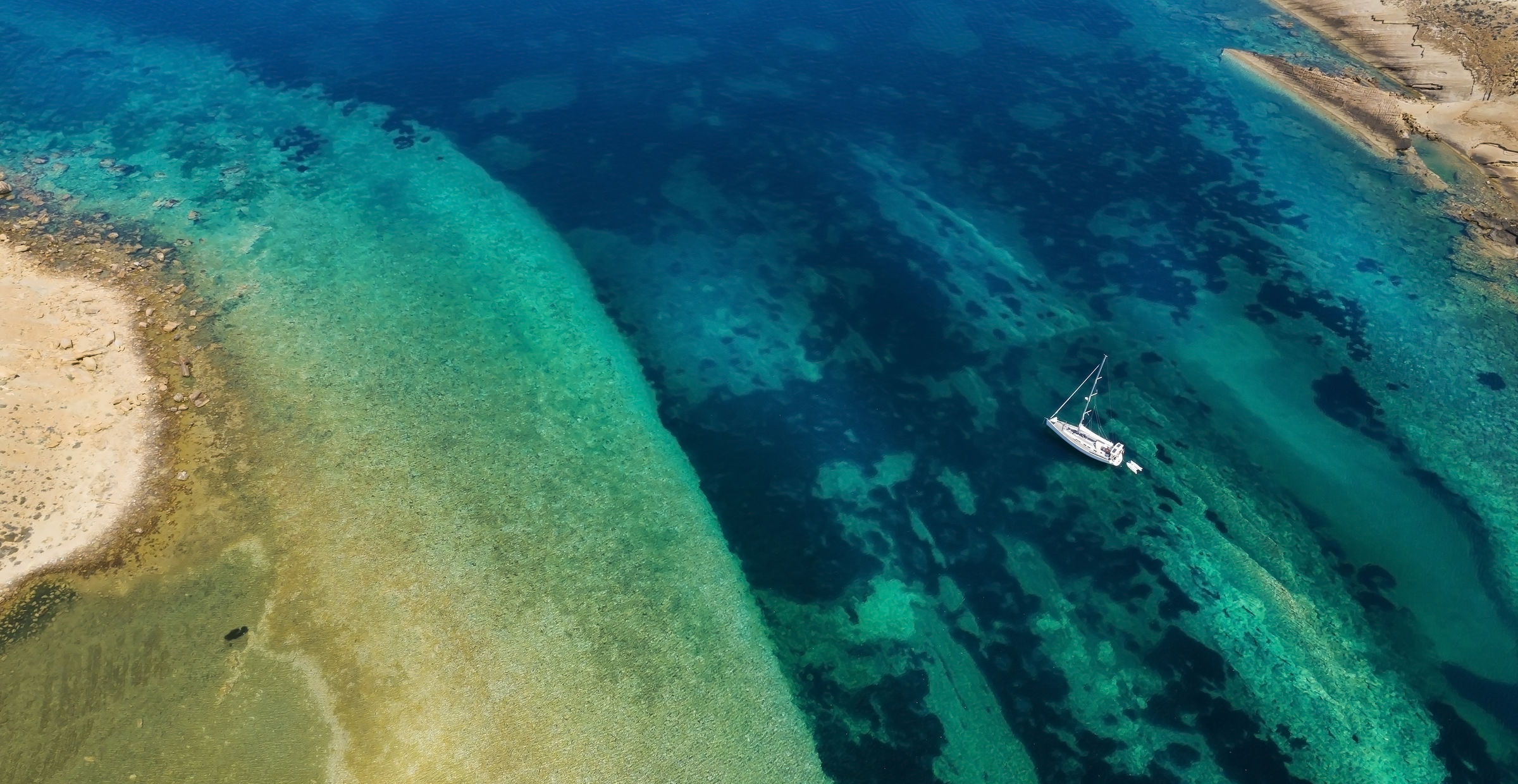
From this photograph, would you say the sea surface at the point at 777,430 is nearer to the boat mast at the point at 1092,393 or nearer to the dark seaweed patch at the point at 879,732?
the dark seaweed patch at the point at 879,732

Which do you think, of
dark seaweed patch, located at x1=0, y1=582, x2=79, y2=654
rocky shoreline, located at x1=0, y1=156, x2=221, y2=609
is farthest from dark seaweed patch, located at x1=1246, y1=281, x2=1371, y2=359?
dark seaweed patch, located at x1=0, y1=582, x2=79, y2=654

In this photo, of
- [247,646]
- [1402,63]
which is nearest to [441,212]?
[247,646]

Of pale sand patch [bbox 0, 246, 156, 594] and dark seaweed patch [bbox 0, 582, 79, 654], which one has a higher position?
pale sand patch [bbox 0, 246, 156, 594]

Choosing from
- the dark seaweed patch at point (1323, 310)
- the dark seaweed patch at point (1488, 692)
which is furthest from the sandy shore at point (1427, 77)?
the dark seaweed patch at point (1488, 692)

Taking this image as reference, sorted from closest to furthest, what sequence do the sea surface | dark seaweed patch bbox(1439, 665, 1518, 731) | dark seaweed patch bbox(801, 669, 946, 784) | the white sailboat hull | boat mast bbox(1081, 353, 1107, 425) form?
1. dark seaweed patch bbox(801, 669, 946, 784)
2. the sea surface
3. dark seaweed patch bbox(1439, 665, 1518, 731)
4. the white sailboat hull
5. boat mast bbox(1081, 353, 1107, 425)

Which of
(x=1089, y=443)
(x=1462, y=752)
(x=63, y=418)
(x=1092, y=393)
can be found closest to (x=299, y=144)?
(x=63, y=418)

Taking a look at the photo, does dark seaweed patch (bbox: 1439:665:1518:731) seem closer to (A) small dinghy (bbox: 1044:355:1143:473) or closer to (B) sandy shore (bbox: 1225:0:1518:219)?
(A) small dinghy (bbox: 1044:355:1143:473)

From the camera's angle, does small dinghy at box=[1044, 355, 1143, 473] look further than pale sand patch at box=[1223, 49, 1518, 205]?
No

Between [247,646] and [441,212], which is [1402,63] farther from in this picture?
[247,646]
